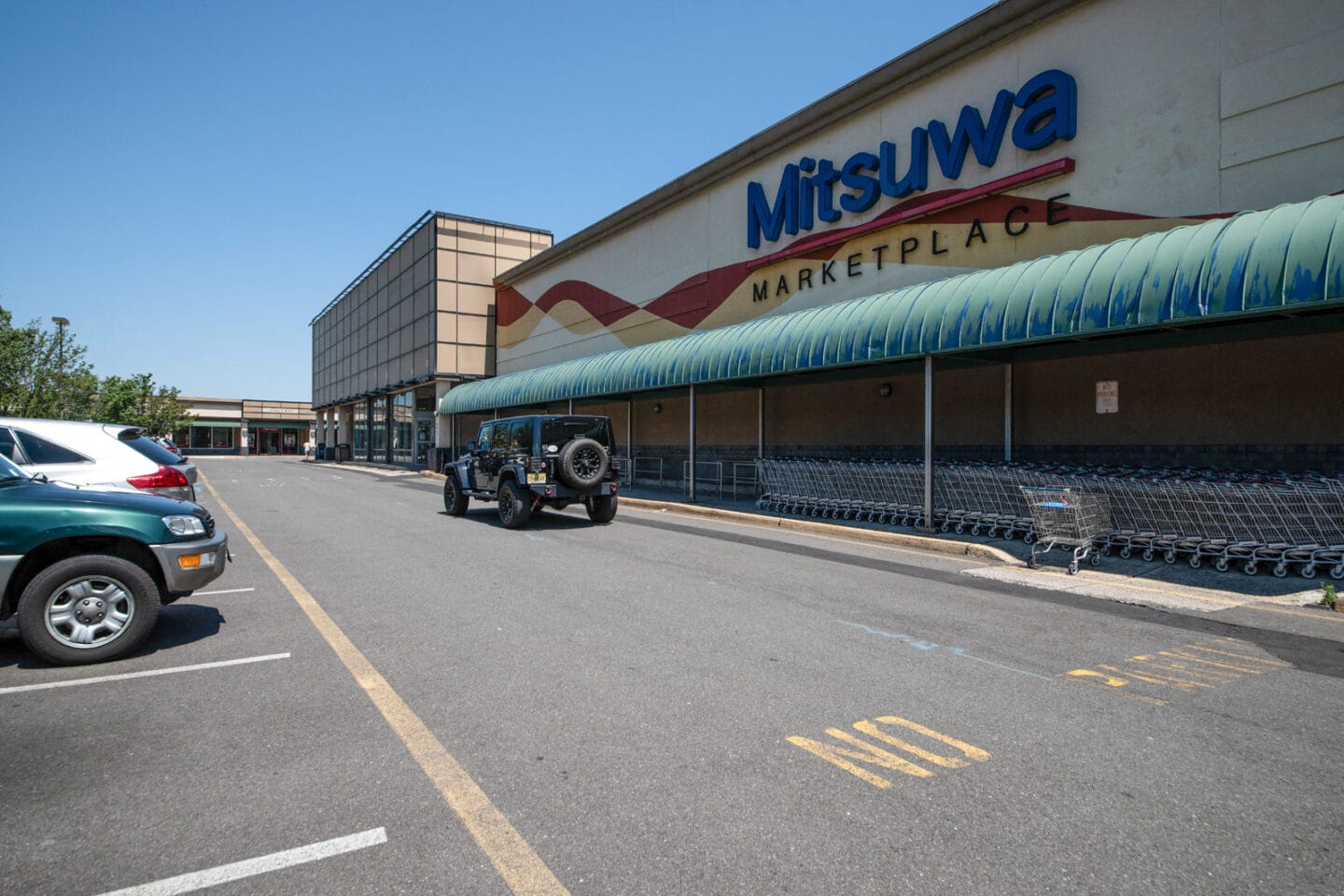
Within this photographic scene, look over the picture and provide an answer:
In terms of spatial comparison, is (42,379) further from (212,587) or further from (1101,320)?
(1101,320)

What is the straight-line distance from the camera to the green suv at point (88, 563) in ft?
16.8

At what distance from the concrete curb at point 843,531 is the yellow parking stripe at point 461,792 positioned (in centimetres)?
862

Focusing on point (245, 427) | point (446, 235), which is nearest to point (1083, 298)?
point (446, 235)

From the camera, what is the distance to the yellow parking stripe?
277cm

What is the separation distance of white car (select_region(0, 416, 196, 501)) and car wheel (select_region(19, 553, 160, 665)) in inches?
131

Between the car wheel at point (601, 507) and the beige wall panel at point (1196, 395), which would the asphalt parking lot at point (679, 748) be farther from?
the car wheel at point (601, 507)

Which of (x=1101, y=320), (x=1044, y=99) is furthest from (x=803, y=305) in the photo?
(x=1101, y=320)

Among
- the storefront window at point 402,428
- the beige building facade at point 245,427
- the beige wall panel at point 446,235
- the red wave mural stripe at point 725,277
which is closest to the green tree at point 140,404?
the beige building facade at point 245,427

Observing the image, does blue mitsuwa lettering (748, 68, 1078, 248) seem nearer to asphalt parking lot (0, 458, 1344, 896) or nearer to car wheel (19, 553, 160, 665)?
asphalt parking lot (0, 458, 1344, 896)

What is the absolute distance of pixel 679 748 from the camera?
12.9 ft

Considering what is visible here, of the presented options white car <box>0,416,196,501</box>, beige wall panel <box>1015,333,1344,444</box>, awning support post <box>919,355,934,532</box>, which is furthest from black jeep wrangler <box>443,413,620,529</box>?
beige wall panel <box>1015,333,1344,444</box>

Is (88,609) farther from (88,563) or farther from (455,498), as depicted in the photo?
(455,498)

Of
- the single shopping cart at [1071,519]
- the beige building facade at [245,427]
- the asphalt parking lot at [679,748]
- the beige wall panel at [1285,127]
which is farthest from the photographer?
the beige building facade at [245,427]

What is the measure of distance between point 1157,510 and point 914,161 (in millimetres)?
9950
